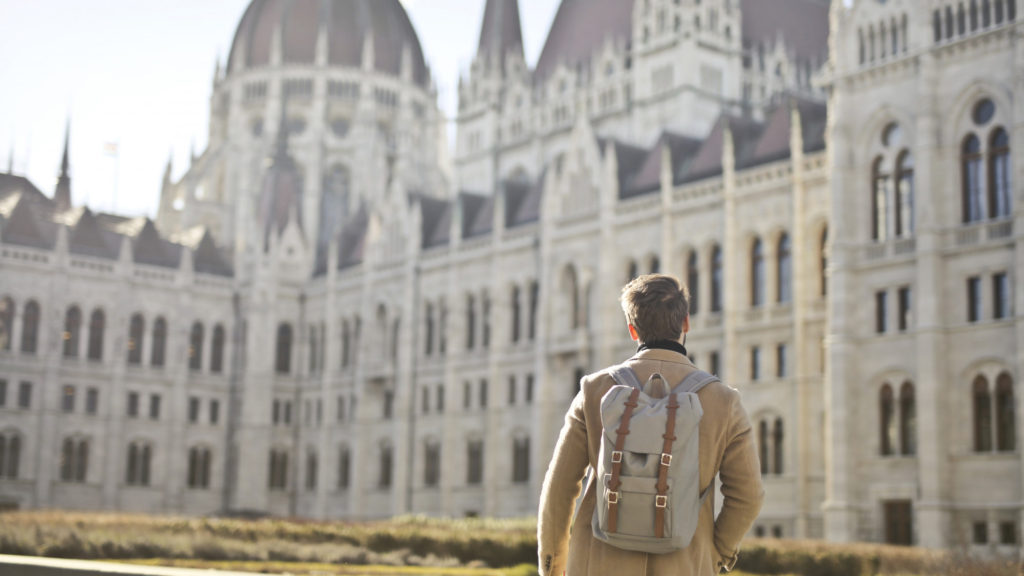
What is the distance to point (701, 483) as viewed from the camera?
234 inches

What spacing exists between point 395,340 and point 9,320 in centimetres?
1833

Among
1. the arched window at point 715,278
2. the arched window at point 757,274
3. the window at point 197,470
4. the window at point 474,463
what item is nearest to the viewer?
the arched window at point 757,274

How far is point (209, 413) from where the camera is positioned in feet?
230

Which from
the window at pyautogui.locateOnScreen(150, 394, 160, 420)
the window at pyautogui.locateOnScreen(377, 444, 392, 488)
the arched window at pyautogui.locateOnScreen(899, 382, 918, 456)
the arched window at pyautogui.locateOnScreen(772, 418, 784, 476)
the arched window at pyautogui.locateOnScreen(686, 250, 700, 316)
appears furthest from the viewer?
the window at pyautogui.locateOnScreen(150, 394, 160, 420)

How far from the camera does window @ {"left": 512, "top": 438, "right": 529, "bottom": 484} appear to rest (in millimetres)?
55625

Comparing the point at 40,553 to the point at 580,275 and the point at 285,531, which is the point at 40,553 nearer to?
the point at 285,531

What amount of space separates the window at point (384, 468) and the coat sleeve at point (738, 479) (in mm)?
58789

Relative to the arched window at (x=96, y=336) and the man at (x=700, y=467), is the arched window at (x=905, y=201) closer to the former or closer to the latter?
the man at (x=700, y=467)

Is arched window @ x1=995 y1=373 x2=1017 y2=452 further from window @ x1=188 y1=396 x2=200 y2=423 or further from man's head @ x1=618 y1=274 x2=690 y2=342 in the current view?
window @ x1=188 y1=396 x2=200 y2=423

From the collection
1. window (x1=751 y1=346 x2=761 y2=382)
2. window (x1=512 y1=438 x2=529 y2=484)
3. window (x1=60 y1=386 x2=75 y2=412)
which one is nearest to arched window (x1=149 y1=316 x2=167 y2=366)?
window (x1=60 y1=386 x2=75 y2=412)

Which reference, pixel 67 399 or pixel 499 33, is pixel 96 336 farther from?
pixel 499 33

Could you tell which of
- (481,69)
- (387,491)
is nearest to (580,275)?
(387,491)

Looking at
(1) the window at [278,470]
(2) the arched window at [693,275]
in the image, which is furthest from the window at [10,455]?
(2) the arched window at [693,275]

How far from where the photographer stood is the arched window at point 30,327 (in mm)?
64875
